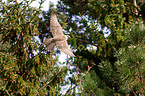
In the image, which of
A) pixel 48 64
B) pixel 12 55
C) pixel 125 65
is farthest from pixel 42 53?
pixel 125 65

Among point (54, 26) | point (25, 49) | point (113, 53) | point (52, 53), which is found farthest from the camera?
point (52, 53)

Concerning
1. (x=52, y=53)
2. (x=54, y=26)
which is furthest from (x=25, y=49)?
(x=54, y=26)

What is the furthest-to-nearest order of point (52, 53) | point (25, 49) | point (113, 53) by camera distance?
point (52, 53) → point (25, 49) → point (113, 53)

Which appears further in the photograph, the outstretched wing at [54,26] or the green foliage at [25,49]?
the green foliage at [25,49]

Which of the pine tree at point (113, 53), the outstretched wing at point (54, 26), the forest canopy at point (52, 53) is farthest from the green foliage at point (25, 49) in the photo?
the outstretched wing at point (54, 26)

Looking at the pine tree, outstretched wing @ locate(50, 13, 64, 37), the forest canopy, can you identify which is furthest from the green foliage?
outstretched wing @ locate(50, 13, 64, 37)

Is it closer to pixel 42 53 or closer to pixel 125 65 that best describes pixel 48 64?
pixel 42 53

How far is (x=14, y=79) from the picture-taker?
338cm

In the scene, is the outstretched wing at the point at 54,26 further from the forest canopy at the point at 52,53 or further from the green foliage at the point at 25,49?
the green foliage at the point at 25,49

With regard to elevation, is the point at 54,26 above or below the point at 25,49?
above

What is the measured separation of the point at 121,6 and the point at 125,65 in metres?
1.74

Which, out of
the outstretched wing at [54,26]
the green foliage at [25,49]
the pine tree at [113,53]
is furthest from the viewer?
the green foliage at [25,49]

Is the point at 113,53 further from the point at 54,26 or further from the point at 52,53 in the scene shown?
the point at 52,53

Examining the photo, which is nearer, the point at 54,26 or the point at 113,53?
the point at 54,26
